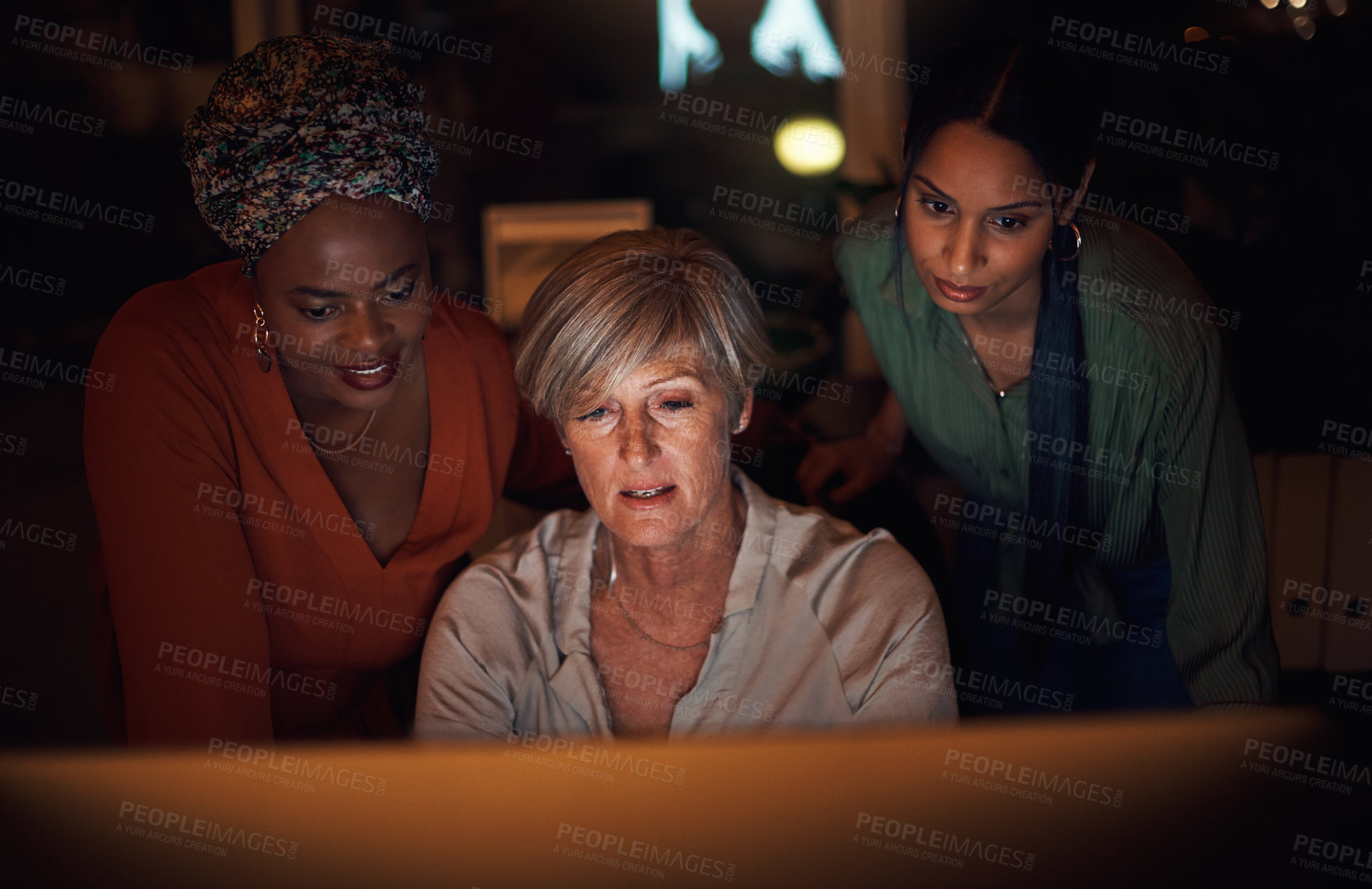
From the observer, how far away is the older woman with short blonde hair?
1736mm

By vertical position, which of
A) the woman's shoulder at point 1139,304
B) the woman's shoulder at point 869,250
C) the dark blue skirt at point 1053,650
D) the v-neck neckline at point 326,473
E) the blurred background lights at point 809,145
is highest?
the blurred background lights at point 809,145

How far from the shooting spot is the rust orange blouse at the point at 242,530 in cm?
173

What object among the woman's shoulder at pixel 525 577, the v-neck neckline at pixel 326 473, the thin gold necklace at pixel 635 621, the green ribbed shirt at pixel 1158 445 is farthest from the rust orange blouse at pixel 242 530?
the green ribbed shirt at pixel 1158 445

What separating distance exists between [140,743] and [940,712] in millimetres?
1470

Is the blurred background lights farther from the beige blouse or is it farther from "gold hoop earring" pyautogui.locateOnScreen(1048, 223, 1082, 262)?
the beige blouse

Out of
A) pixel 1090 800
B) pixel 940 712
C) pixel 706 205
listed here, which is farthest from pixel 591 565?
pixel 706 205

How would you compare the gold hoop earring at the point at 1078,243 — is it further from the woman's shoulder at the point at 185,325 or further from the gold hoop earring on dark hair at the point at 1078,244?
the woman's shoulder at the point at 185,325

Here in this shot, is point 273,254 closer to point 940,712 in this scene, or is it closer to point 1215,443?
point 940,712

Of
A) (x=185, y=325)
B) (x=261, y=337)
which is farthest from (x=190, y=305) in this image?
(x=261, y=337)

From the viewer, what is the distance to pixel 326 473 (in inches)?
75.7

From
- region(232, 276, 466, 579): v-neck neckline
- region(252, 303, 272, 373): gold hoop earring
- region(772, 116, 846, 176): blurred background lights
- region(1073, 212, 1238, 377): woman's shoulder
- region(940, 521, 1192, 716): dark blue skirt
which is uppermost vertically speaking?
region(772, 116, 846, 176): blurred background lights

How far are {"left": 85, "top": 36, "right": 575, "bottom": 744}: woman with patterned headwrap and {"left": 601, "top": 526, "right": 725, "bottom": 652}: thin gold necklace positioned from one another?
41 centimetres

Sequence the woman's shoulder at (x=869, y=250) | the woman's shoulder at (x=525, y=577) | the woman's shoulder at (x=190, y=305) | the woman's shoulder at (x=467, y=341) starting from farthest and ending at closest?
the woman's shoulder at (x=869, y=250) < the woman's shoulder at (x=467, y=341) < the woman's shoulder at (x=525, y=577) < the woman's shoulder at (x=190, y=305)

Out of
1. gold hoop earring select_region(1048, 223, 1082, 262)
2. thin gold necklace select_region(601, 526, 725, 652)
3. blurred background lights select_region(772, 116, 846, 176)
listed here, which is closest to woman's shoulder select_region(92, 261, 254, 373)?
thin gold necklace select_region(601, 526, 725, 652)
